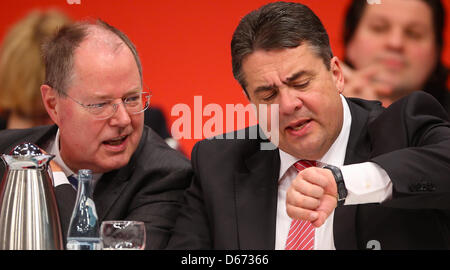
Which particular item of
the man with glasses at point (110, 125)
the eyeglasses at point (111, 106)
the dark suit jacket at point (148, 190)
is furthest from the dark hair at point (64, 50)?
the dark suit jacket at point (148, 190)

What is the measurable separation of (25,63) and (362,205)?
206 cm

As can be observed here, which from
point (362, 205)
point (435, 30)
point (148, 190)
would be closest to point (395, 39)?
point (435, 30)

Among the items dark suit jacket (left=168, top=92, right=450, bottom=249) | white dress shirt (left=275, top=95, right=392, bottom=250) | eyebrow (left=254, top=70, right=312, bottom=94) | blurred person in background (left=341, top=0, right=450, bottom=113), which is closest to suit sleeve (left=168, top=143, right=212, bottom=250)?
dark suit jacket (left=168, top=92, right=450, bottom=249)

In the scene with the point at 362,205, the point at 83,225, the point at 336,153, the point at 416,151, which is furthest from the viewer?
the point at 336,153

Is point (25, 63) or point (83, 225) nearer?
point (83, 225)

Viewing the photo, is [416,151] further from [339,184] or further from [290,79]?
[290,79]

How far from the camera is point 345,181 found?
1.63 m

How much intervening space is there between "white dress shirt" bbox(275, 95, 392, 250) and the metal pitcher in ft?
2.39

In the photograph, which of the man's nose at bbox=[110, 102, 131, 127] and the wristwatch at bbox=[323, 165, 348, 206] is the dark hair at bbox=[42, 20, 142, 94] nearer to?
the man's nose at bbox=[110, 102, 131, 127]

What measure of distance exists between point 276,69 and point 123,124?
20.9 inches

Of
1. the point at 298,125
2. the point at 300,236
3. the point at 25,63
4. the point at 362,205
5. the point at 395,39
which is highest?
the point at 395,39

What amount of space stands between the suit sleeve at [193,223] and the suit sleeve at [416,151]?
58 cm

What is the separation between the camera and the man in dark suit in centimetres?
188
